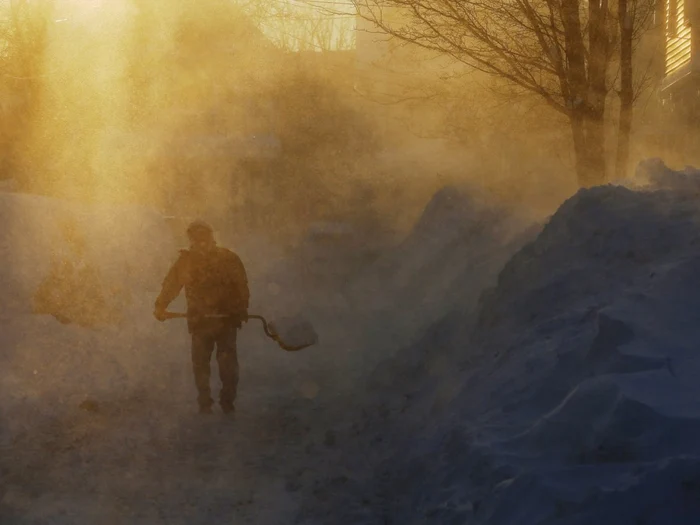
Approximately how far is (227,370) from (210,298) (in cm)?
68

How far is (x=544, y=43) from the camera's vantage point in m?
10.9

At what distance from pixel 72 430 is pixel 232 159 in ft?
62.9

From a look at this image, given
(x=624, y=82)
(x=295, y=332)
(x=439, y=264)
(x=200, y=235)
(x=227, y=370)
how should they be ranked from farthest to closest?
(x=439, y=264) < (x=624, y=82) < (x=295, y=332) < (x=200, y=235) < (x=227, y=370)

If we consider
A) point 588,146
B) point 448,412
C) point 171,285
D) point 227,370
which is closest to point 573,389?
point 448,412

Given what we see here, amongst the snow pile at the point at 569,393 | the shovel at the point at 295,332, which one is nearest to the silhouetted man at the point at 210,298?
the shovel at the point at 295,332

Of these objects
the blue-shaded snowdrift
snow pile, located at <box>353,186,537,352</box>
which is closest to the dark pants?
the blue-shaded snowdrift

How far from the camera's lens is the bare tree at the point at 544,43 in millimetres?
10766

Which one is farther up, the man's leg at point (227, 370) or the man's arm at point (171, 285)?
the man's arm at point (171, 285)

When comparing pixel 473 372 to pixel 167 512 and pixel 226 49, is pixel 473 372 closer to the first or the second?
pixel 167 512

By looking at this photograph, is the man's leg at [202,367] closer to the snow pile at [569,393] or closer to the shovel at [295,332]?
the shovel at [295,332]

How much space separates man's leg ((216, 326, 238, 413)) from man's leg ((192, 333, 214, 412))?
0.34 feet

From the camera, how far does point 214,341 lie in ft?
29.0

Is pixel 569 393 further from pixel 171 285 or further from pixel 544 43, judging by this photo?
pixel 544 43

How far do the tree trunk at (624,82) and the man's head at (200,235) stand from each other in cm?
582
